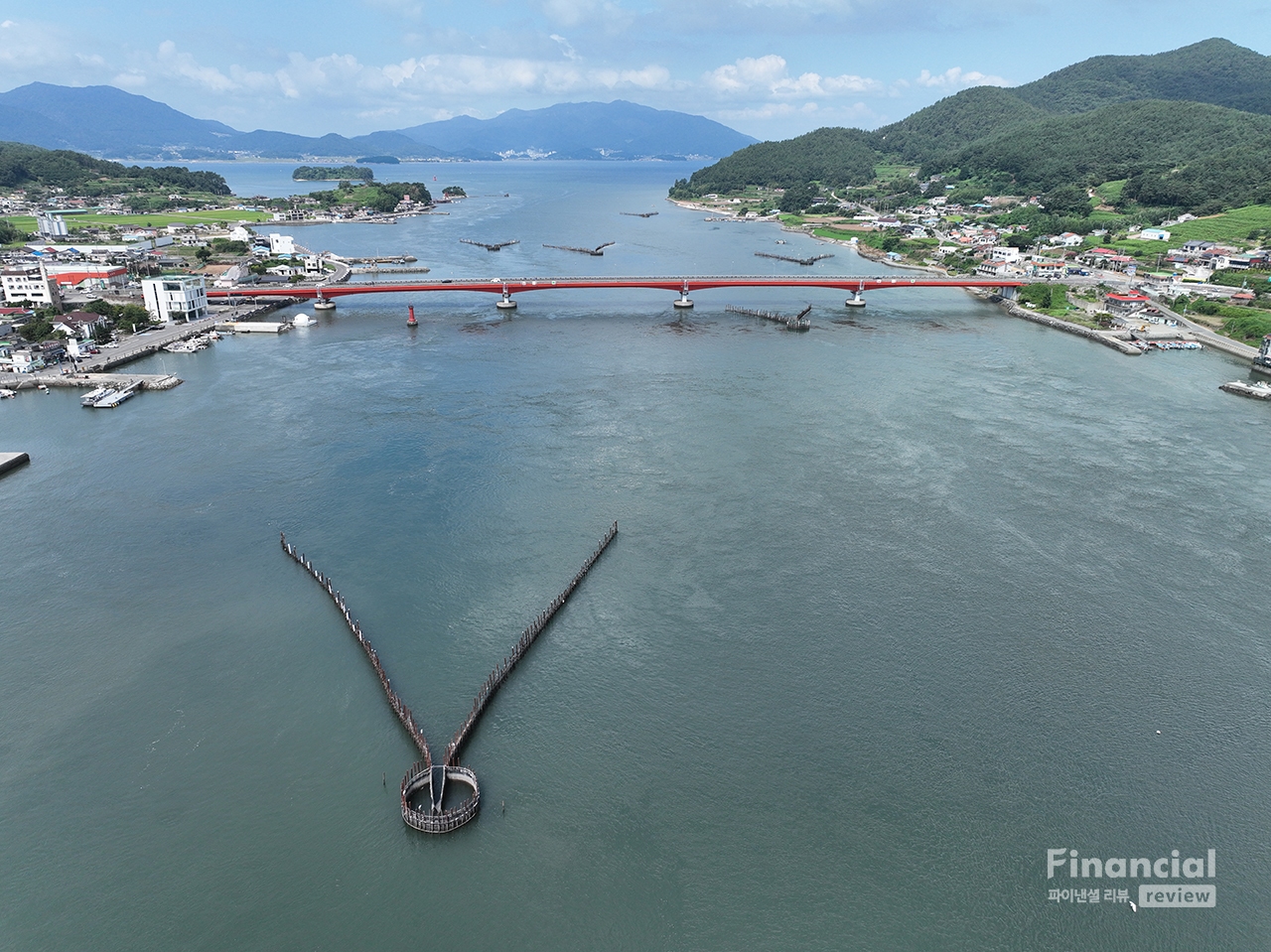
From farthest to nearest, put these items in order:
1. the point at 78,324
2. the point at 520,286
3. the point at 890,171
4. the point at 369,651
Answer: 1. the point at 890,171
2. the point at 520,286
3. the point at 78,324
4. the point at 369,651

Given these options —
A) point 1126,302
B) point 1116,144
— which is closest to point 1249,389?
point 1126,302

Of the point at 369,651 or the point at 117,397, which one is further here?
the point at 117,397

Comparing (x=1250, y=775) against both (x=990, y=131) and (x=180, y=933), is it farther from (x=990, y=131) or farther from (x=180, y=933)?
(x=990, y=131)

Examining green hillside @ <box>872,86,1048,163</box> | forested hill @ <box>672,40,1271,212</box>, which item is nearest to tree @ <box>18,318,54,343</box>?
forested hill @ <box>672,40,1271,212</box>

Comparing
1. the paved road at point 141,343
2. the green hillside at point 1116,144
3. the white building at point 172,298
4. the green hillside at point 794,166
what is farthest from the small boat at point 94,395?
the green hillside at point 794,166

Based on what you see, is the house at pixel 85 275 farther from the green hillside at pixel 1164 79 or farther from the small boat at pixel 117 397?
the green hillside at pixel 1164 79

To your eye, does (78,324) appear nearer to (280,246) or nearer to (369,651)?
(280,246)

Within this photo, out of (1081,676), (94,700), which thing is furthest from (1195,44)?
(94,700)
